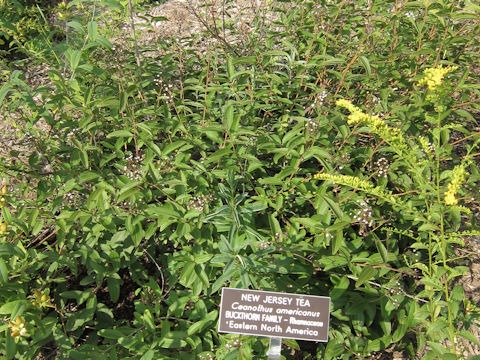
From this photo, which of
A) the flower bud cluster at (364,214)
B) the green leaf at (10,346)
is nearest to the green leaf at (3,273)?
the green leaf at (10,346)

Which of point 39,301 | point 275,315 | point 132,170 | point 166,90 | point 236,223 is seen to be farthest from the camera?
point 166,90

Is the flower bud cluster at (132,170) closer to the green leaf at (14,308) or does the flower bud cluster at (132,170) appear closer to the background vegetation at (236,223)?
the background vegetation at (236,223)

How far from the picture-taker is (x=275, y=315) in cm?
150

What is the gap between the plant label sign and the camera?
1.49m

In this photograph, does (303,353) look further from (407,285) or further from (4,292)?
(4,292)

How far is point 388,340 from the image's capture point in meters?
1.78

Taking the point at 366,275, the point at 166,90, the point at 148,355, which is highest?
the point at 166,90

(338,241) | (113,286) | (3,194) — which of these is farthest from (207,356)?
(3,194)

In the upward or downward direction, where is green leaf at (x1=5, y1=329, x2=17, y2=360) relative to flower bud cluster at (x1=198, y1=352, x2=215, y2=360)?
upward

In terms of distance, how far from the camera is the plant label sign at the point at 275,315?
1491 mm

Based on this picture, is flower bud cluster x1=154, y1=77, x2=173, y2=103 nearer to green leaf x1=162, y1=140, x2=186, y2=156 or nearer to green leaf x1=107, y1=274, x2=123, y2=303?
green leaf x1=162, y1=140, x2=186, y2=156

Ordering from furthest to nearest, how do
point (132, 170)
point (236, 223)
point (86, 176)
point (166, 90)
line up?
point (166, 90) → point (132, 170) → point (86, 176) → point (236, 223)

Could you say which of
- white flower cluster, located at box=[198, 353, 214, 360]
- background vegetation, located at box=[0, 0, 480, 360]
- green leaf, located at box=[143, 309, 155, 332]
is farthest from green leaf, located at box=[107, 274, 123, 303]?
white flower cluster, located at box=[198, 353, 214, 360]

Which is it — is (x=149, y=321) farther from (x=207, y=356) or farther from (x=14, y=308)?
(x=14, y=308)
